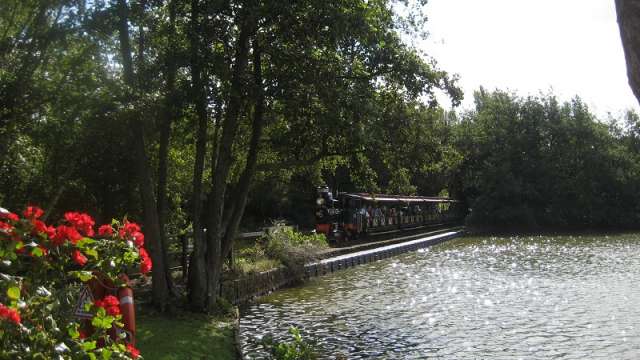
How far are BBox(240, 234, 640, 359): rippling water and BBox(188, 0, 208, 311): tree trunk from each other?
1248 millimetres

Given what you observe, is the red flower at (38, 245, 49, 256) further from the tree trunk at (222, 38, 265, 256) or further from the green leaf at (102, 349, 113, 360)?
the tree trunk at (222, 38, 265, 256)

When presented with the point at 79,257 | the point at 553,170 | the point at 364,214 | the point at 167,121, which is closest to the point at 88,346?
the point at 79,257

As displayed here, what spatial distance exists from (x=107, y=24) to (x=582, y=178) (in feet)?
139

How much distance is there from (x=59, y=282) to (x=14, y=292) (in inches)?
35.3

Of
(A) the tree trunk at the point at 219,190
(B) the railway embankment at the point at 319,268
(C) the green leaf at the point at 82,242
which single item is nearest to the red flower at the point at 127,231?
(C) the green leaf at the point at 82,242

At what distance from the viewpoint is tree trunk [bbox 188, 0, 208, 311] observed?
12.1 meters

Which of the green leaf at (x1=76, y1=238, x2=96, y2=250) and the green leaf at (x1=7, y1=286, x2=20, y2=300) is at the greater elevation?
the green leaf at (x1=76, y1=238, x2=96, y2=250)

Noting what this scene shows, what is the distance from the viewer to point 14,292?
3.03m

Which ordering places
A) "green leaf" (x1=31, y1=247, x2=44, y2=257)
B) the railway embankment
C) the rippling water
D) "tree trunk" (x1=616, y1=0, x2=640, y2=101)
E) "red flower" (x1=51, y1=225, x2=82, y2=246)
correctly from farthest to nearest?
the railway embankment
the rippling water
"red flower" (x1=51, y1=225, x2=82, y2=246)
"green leaf" (x1=31, y1=247, x2=44, y2=257)
"tree trunk" (x1=616, y1=0, x2=640, y2=101)

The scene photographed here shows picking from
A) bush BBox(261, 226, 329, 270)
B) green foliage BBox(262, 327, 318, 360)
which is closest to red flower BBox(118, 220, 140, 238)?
green foliage BBox(262, 327, 318, 360)

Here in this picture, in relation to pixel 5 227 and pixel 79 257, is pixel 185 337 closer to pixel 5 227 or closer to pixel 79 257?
pixel 79 257

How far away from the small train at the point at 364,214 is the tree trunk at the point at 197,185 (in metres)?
12.7

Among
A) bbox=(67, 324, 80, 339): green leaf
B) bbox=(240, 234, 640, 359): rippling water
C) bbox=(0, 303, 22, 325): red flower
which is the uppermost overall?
bbox=(0, 303, 22, 325): red flower

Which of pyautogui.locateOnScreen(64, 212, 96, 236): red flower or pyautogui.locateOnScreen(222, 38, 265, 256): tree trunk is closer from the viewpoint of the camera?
pyautogui.locateOnScreen(64, 212, 96, 236): red flower
